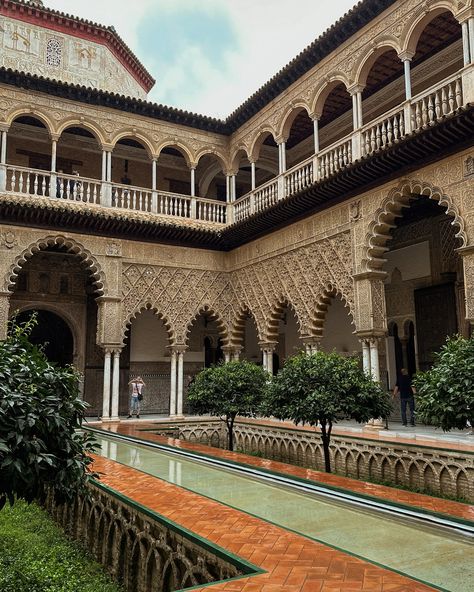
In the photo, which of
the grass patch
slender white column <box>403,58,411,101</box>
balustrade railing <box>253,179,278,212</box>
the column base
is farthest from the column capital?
the grass patch

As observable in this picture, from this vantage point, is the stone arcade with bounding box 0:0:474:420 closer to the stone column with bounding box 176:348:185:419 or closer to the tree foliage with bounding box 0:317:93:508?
the stone column with bounding box 176:348:185:419

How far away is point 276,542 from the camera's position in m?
3.28

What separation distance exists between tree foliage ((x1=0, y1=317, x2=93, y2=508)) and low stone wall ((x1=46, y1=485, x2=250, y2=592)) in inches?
18.6

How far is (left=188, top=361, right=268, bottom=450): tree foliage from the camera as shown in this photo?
981 cm

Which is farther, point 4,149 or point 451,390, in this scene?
point 4,149

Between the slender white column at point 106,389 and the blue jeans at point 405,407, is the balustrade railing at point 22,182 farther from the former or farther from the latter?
the blue jeans at point 405,407

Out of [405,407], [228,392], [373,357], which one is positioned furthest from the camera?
[405,407]

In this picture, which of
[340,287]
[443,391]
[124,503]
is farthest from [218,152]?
[124,503]

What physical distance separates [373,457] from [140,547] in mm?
4858

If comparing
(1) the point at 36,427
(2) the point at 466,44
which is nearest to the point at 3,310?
(1) the point at 36,427

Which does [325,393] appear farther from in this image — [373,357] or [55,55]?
[55,55]

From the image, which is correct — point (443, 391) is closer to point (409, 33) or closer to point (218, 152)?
point (409, 33)

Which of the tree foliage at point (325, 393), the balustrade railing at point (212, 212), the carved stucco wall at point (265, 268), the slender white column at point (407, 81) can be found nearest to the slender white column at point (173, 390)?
the carved stucco wall at point (265, 268)

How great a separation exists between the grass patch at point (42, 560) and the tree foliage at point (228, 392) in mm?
4107
